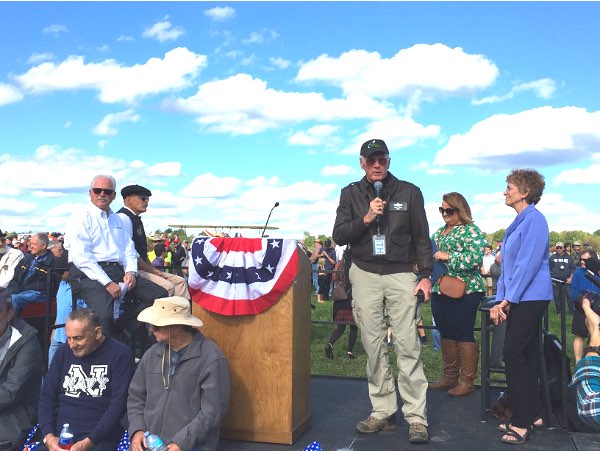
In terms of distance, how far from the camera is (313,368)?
332 inches

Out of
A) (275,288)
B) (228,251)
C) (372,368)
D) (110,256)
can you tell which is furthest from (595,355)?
(110,256)

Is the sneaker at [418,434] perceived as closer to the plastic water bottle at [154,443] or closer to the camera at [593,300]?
the camera at [593,300]

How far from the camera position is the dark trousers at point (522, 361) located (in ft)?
15.3

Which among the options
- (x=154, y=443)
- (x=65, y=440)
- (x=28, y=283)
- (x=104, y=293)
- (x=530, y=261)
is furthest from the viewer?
(x=28, y=283)

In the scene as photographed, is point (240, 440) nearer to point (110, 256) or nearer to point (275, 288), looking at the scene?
point (275, 288)

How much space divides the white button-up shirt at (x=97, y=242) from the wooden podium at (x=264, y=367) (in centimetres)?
122

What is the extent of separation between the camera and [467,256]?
19.1ft

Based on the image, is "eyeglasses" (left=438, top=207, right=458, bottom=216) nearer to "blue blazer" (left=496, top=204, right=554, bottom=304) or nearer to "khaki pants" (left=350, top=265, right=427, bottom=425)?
"blue blazer" (left=496, top=204, right=554, bottom=304)

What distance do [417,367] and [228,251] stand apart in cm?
166

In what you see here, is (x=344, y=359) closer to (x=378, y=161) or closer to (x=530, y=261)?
(x=530, y=261)

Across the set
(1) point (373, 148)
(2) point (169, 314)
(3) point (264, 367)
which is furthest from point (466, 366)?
(2) point (169, 314)

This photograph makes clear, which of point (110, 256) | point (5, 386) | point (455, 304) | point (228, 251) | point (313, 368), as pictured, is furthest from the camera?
point (313, 368)

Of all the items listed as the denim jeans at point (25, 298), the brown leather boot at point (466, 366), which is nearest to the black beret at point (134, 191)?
the denim jeans at point (25, 298)

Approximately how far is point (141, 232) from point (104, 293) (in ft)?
4.13
